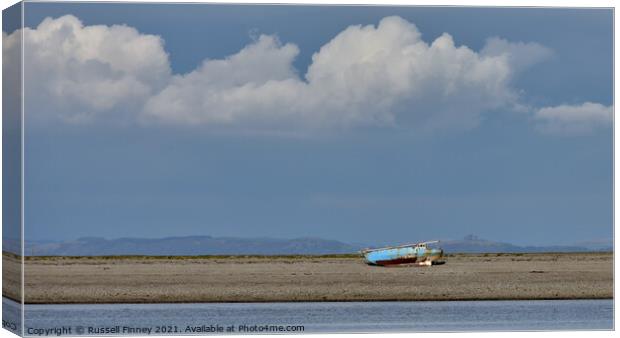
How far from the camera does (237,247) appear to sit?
39719mm

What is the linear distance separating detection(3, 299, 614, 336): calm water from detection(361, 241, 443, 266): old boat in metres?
0.89

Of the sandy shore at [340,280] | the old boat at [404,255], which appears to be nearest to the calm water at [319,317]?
the sandy shore at [340,280]

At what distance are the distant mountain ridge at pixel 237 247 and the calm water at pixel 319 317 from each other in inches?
43.6

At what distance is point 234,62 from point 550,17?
6485 mm

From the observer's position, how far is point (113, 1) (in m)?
38.3

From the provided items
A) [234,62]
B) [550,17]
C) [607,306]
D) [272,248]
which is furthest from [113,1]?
[607,306]

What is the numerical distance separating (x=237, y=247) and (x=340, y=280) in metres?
2.97

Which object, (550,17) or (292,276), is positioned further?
(292,276)

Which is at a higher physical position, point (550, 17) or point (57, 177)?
point (550, 17)

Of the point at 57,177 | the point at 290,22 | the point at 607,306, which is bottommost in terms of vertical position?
the point at 607,306

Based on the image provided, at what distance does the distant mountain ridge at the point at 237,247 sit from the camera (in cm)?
3897

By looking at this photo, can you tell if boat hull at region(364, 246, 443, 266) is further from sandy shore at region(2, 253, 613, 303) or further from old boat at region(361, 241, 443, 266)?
sandy shore at region(2, 253, 613, 303)

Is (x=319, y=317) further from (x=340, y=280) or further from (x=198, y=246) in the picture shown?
(x=198, y=246)

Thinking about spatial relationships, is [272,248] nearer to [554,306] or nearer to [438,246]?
[438,246]
